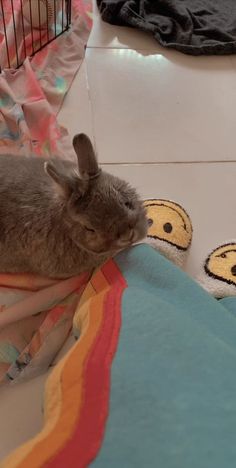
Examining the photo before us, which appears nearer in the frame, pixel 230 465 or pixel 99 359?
pixel 230 465

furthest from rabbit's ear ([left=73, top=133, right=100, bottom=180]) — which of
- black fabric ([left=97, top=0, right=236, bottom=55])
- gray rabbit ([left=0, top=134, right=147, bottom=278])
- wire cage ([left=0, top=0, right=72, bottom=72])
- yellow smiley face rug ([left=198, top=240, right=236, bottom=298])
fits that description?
black fabric ([left=97, top=0, right=236, bottom=55])

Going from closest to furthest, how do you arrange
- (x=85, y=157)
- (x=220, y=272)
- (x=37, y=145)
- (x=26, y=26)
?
(x=85, y=157)
(x=220, y=272)
(x=37, y=145)
(x=26, y=26)

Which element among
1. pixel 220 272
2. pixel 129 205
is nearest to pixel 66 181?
pixel 129 205

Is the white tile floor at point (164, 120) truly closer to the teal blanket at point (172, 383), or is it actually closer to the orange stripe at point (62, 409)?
the teal blanket at point (172, 383)

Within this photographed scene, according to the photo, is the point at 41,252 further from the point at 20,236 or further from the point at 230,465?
the point at 230,465

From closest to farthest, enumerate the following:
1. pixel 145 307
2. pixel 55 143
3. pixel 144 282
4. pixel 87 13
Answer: pixel 145 307 < pixel 144 282 < pixel 55 143 < pixel 87 13

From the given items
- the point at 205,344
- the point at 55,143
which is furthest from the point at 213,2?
the point at 205,344

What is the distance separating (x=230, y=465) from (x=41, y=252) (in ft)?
2.06

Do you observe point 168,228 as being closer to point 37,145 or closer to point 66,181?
point 66,181

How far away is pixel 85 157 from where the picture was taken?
102 cm

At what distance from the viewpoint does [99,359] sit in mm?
914

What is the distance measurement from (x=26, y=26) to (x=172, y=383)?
1.50 m

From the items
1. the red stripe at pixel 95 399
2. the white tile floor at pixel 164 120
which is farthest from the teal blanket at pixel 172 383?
the white tile floor at pixel 164 120

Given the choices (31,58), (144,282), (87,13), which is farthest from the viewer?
(87,13)
